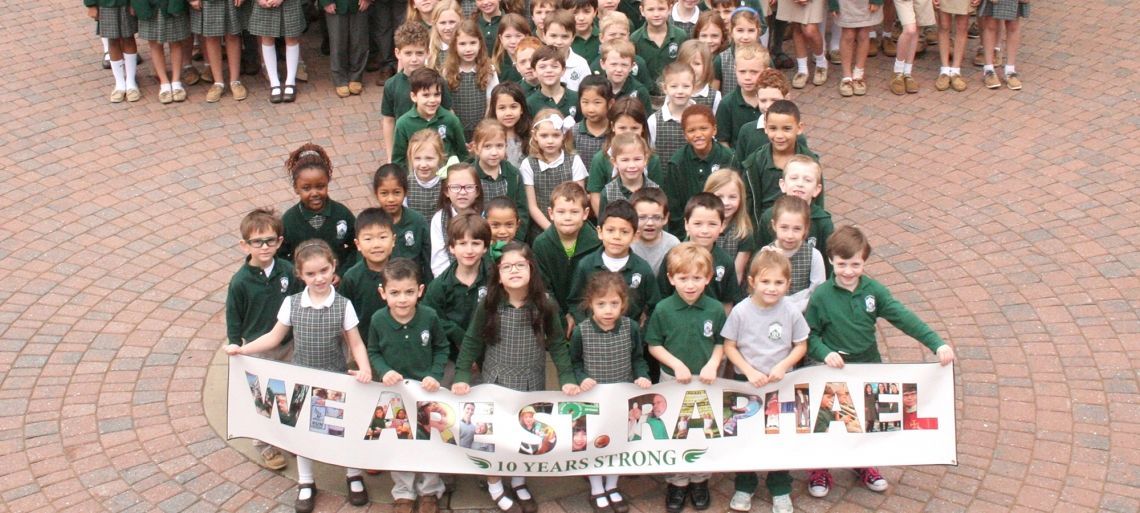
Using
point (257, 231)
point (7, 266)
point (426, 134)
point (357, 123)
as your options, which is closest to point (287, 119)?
point (357, 123)

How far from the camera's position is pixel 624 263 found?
662cm

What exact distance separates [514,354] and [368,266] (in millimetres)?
1010

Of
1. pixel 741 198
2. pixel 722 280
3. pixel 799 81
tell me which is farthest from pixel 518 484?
pixel 799 81

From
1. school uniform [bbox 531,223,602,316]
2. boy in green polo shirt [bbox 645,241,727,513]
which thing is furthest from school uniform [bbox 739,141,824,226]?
boy in green polo shirt [bbox 645,241,727,513]

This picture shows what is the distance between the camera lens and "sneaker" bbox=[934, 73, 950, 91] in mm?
11492

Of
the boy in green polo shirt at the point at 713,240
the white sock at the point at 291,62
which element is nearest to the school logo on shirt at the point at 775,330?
the boy in green polo shirt at the point at 713,240

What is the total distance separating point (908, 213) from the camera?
941cm

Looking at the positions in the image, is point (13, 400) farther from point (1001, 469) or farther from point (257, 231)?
point (1001, 469)

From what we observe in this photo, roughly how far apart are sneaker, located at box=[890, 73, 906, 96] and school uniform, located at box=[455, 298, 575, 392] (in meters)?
6.25

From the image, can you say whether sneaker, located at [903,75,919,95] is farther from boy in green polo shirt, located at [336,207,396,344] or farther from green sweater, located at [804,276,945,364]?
boy in green polo shirt, located at [336,207,396,344]

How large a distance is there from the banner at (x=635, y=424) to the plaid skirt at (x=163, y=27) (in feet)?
19.4

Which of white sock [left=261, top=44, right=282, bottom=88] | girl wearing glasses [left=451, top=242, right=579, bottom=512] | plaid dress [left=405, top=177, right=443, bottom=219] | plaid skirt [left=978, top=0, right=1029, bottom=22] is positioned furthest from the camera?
white sock [left=261, top=44, right=282, bottom=88]

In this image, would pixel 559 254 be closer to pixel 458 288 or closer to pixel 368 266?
pixel 458 288

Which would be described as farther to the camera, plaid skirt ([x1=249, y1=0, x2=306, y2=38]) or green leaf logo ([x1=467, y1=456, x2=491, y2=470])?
plaid skirt ([x1=249, y1=0, x2=306, y2=38])
